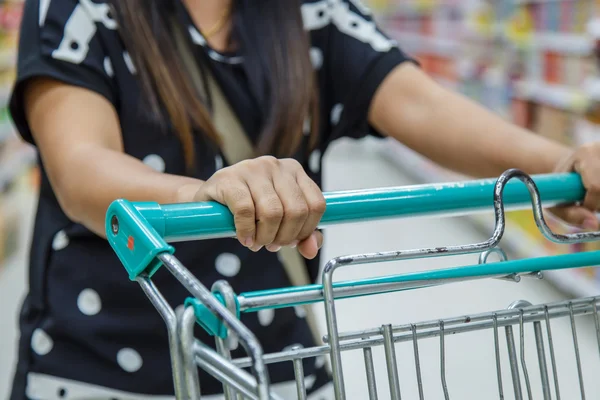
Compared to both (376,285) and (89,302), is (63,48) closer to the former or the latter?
(89,302)

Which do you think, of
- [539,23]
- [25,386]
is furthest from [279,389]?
[539,23]

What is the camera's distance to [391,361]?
2.22ft

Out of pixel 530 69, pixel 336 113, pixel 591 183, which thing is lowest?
pixel 591 183

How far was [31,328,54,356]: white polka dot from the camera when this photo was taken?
3.85ft

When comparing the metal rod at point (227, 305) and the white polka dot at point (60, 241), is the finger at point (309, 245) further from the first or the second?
the white polka dot at point (60, 241)

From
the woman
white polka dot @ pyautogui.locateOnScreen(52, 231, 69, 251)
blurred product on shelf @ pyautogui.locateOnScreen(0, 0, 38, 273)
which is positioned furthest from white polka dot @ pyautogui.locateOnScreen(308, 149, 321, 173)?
blurred product on shelf @ pyautogui.locateOnScreen(0, 0, 38, 273)

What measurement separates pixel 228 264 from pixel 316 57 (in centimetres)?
41

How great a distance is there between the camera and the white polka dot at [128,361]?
117cm

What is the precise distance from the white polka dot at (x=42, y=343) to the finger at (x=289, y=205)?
64cm

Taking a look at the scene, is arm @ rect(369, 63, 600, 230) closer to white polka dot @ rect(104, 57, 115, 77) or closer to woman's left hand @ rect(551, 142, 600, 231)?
woman's left hand @ rect(551, 142, 600, 231)

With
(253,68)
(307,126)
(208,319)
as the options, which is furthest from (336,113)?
(208,319)

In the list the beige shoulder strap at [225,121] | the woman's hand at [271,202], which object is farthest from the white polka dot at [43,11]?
the woman's hand at [271,202]

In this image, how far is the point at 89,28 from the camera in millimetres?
1121

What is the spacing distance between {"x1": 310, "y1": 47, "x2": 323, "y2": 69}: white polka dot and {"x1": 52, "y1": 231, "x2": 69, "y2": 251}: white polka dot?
52 cm
